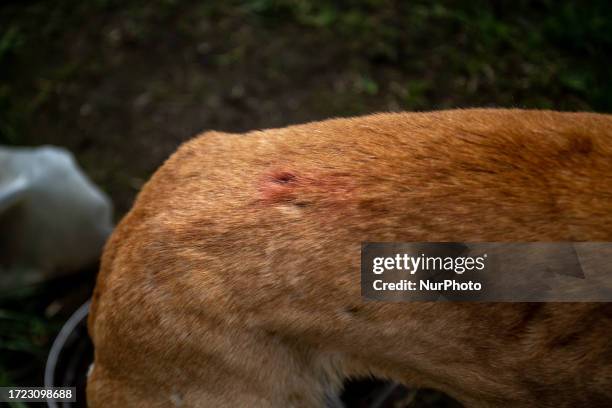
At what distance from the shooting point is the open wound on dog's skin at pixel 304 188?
159 cm

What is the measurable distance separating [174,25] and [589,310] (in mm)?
3644

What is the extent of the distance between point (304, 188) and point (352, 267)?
0.76 feet

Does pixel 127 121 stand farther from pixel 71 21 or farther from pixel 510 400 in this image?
pixel 510 400

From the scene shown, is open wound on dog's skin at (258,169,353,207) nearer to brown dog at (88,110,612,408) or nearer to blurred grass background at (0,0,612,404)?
brown dog at (88,110,612,408)

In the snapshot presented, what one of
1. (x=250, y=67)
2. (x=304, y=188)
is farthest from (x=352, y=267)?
(x=250, y=67)

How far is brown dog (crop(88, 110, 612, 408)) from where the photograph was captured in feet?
4.89

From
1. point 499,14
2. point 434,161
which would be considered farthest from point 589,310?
point 499,14

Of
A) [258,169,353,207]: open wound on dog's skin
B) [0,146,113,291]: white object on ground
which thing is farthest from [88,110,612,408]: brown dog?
[0,146,113,291]: white object on ground

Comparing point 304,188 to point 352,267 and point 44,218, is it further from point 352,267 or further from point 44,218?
point 44,218

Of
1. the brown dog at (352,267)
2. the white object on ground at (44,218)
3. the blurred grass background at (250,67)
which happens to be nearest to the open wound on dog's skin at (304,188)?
the brown dog at (352,267)

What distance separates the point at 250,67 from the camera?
4160 millimetres

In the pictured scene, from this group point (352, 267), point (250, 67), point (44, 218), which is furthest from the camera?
point (250, 67)

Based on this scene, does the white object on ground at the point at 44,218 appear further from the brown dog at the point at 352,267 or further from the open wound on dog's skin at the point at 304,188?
the open wound on dog's skin at the point at 304,188

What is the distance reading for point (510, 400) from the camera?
1.57 meters
